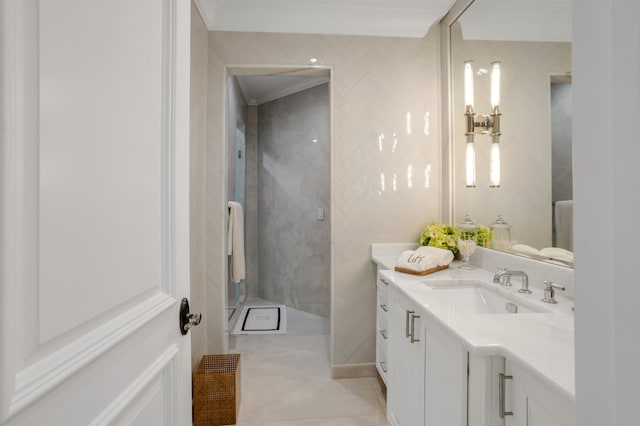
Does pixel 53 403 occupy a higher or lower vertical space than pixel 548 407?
higher

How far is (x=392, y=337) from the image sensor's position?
70.6 inches

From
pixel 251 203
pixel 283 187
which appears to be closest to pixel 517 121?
pixel 283 187

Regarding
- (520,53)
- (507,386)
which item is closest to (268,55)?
(520,53)

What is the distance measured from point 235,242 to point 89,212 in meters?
2.47

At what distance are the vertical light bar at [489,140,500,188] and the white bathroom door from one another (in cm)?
172

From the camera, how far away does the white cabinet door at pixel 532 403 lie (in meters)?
0.73

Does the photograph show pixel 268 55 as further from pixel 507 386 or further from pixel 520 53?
pixel 507 386

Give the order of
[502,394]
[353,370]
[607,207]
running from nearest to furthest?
1. [607,207]
2. [502,394]
3. [353,370]

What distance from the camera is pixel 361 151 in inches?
99.4

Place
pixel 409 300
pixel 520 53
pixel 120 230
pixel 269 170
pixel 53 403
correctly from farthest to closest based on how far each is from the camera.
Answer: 1. pixel 269 170
2. pixel 520 53
3. pixel 409 300
4. pixel 120 230
5. pixel 53 403

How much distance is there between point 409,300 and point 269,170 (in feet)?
10.2

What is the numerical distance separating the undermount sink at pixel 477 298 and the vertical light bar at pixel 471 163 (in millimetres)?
718

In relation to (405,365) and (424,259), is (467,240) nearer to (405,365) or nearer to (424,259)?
(424,259)

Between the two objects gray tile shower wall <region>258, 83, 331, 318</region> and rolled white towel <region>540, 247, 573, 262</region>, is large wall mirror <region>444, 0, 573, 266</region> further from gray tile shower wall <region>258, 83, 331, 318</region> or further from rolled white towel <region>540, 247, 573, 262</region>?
gray tile shower wall <region>258, 83, 331, 318</region>
